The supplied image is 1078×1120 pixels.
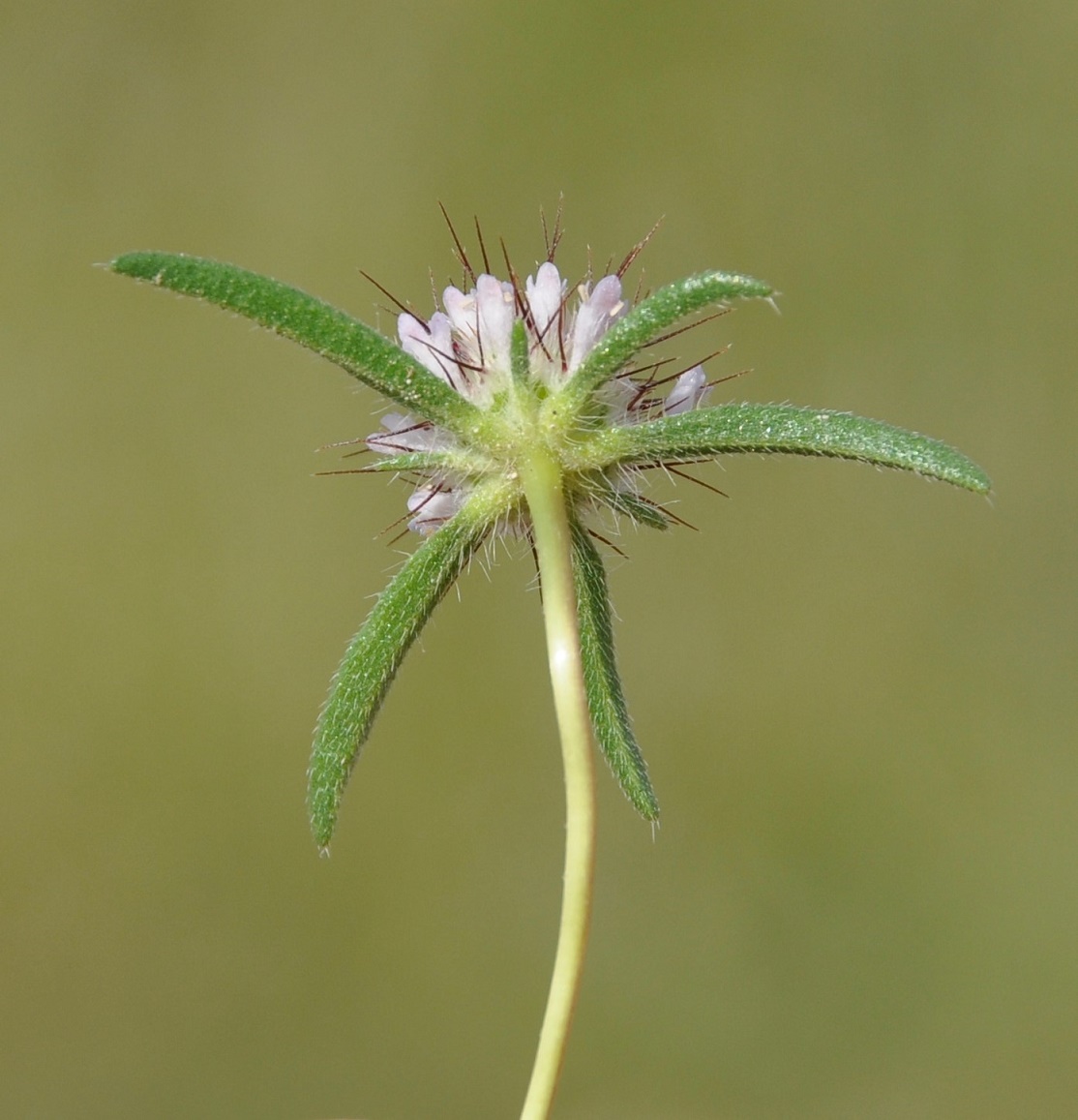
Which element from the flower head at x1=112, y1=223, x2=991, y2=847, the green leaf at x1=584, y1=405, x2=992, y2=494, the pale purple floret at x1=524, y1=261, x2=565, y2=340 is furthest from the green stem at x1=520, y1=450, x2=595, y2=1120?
the pale purple floret at x1=524, y1=261, x2=565, y2=340

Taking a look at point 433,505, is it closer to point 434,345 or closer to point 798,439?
point 434,345

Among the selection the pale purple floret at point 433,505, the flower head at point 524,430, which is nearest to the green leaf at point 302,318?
the flower head at point 524,430

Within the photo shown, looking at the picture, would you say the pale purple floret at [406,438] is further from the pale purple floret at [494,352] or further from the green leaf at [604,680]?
the green leaf at [604,680]

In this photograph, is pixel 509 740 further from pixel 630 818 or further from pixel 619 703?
pixel 619 703

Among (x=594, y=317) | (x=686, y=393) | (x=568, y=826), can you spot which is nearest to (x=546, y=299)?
(x=594, y=317)

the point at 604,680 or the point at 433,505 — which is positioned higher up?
the point at 433,505
